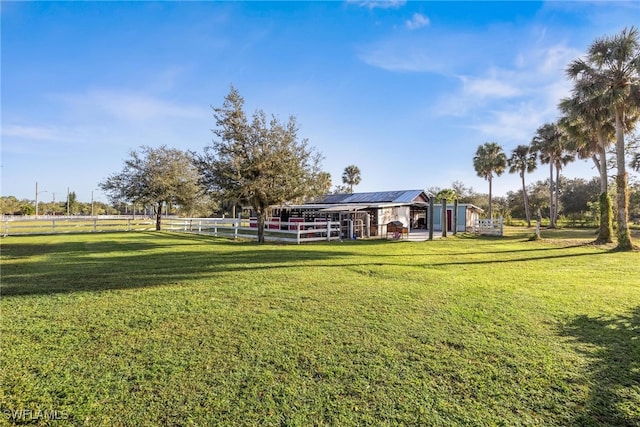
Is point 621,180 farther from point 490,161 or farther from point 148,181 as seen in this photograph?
point 148,181

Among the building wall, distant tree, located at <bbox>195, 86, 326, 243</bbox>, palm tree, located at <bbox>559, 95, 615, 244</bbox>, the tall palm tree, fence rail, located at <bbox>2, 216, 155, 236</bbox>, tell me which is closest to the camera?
the tall palm tree

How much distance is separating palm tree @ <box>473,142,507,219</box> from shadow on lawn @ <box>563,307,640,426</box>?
114ft

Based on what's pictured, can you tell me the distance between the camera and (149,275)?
24.4 ft

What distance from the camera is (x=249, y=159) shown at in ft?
47.7

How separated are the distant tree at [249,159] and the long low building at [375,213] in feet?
7.67

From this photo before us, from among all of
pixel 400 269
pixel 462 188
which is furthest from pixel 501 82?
pixel 462 188

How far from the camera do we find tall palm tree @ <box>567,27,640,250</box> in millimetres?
13862

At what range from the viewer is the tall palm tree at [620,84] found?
45.5 ft

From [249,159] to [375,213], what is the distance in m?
10.0

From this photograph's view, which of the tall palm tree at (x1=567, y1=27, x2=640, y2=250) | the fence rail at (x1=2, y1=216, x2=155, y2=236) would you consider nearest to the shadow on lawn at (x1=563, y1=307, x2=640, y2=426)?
the tall palm tree at (x1=567, y1=27, x2=640, y2=250)

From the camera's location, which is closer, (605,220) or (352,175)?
(605,220)

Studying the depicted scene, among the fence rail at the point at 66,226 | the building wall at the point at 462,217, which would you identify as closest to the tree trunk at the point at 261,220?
the fence rail at the point at 66,226

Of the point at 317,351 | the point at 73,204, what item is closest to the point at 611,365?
the point at 317,351

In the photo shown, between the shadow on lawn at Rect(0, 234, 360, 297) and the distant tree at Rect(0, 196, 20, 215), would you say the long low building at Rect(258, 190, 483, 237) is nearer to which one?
the shadow on lawn at Rect(0, 234, 360, 297)
